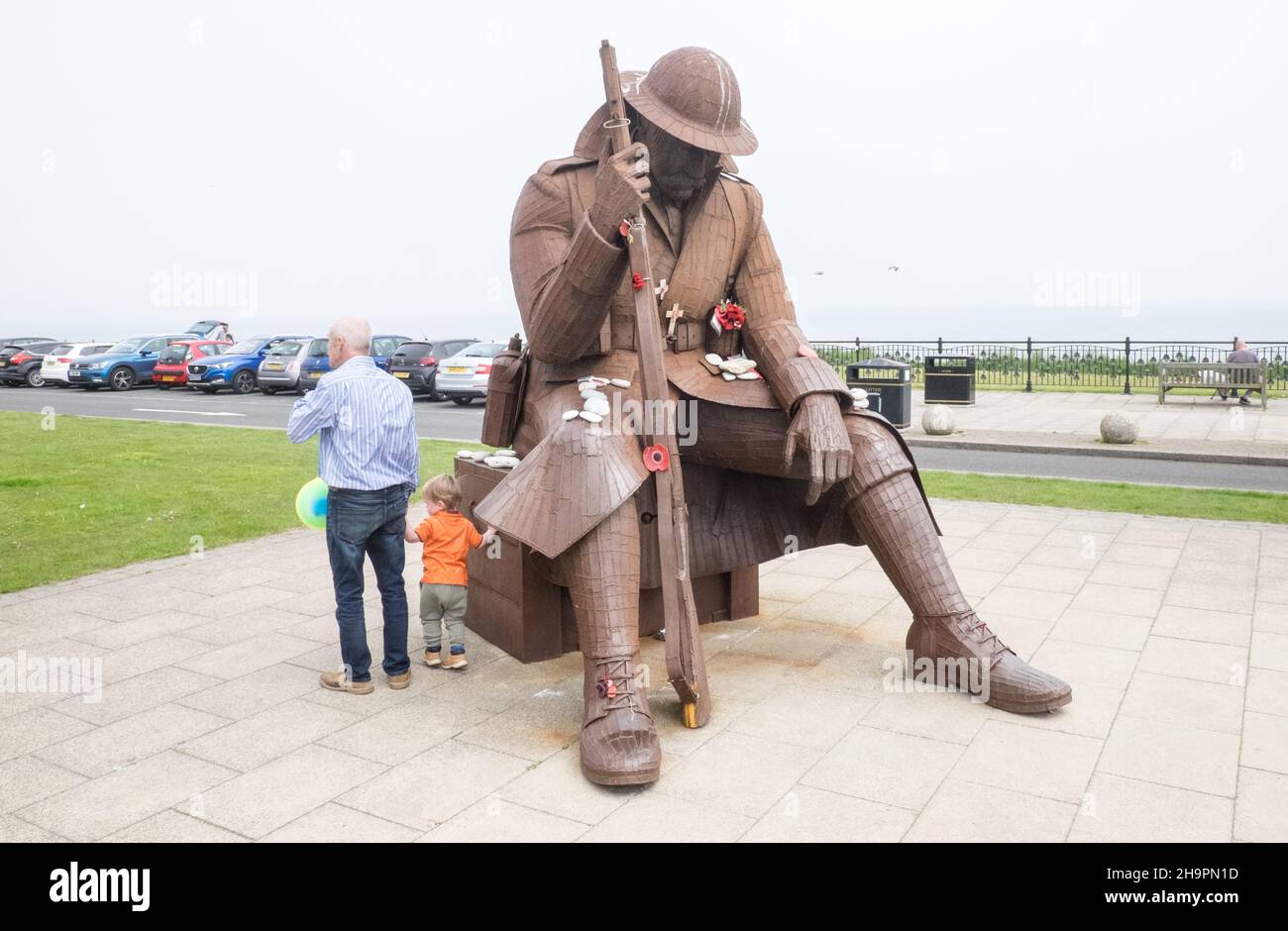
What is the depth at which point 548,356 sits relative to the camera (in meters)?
4.35

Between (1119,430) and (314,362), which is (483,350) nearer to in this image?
(314,362)

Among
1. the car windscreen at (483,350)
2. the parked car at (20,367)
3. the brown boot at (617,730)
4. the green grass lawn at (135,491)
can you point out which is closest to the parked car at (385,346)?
the car windscreen at (483,350)

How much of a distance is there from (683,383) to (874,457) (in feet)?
2.77

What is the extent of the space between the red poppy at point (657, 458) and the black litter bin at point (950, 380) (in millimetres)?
16827

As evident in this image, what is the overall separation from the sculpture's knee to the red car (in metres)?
27.6

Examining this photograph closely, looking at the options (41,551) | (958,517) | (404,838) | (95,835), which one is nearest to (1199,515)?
(958,517)

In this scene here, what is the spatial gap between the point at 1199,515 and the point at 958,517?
73.3 inches

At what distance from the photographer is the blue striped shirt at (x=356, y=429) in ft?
14.2

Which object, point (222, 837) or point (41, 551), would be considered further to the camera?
point (41, 551)

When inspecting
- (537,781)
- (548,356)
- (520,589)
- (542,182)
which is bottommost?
(537,781)

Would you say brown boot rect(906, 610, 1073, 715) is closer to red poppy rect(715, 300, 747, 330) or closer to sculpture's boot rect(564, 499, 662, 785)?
sculpture's boot rect(564, 499, 662, 785)

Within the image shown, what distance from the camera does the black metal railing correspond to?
893 inches

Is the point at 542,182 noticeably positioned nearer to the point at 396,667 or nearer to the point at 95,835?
the point at 396,667

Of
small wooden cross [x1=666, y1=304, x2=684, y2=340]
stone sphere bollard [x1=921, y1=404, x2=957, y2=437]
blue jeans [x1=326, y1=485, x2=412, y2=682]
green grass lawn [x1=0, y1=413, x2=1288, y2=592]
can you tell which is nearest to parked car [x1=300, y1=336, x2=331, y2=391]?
green grass lawn [x1=0, y1=413, x2=1288, y2=592]
